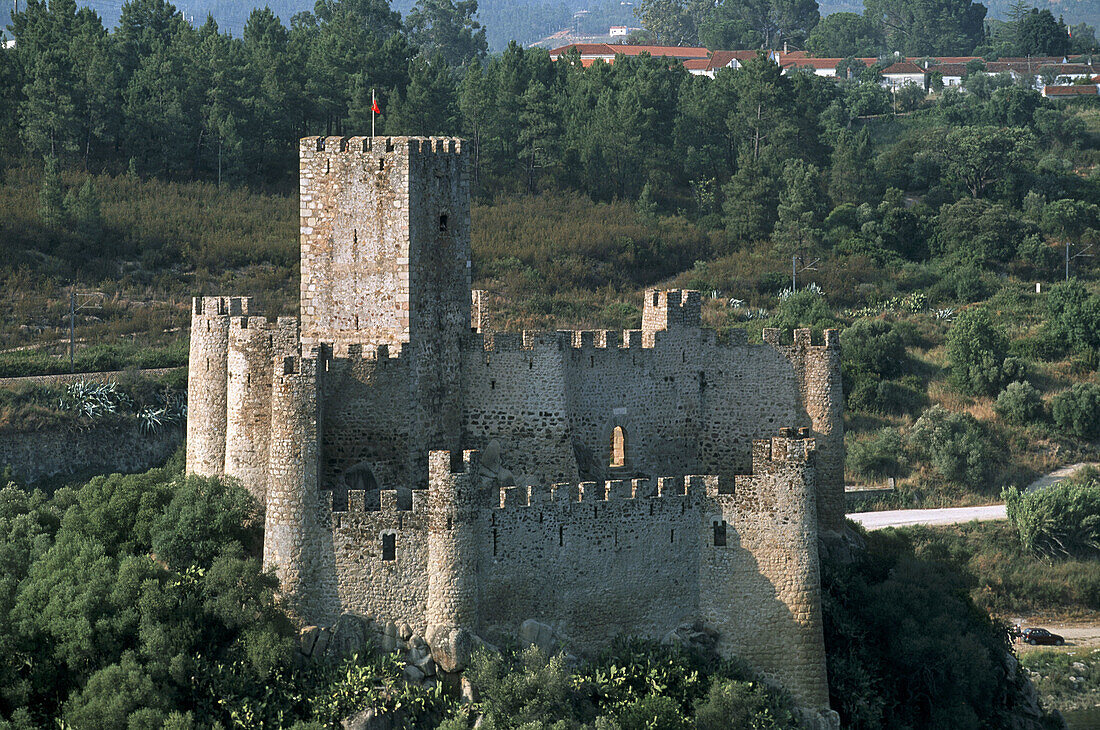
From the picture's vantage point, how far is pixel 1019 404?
2749 inches

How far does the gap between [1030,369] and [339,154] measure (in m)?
44.9

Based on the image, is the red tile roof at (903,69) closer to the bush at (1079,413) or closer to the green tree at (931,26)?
the green tree at (931,26)

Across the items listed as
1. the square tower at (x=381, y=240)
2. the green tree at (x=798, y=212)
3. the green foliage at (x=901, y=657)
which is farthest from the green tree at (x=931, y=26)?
the square tower at (x=381, y=240)

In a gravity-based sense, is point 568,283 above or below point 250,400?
above

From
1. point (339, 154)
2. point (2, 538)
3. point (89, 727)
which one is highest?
point (339, 154)

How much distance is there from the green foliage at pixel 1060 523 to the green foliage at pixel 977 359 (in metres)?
11.5

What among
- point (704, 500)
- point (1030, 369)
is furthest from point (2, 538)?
point (1030, 369)

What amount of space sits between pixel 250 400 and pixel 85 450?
23739 millimetres

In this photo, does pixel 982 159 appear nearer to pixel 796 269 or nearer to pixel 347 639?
pixel 796 269

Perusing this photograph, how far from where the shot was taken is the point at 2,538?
36938 mm

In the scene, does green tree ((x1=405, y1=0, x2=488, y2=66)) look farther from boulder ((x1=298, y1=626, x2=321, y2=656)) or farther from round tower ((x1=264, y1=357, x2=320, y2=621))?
boulder ((x1=298, y1=626, x2=321, y2=656))

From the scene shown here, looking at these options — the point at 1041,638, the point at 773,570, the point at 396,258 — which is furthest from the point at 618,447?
the point at 1041,638

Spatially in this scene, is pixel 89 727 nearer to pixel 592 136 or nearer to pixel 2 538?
Answer: pixel 2 538

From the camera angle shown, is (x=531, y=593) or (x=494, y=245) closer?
(x=531, y=593)
